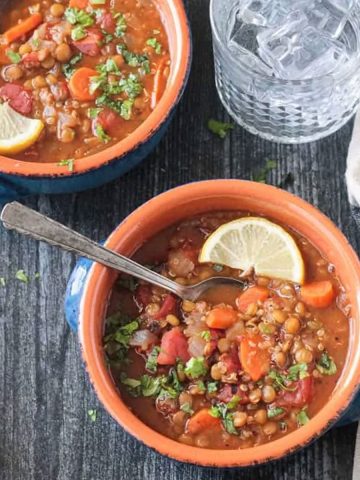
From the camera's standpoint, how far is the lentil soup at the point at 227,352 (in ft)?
10.2

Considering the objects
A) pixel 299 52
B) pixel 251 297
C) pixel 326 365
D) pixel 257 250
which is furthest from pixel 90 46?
pixel 326 365

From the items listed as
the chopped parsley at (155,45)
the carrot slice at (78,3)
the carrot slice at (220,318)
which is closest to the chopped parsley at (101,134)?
the chopped parsley at (155,45)

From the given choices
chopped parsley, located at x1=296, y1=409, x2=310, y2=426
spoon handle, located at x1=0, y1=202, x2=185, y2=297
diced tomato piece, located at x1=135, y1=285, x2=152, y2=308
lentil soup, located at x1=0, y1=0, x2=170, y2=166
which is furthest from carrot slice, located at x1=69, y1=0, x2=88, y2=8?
chopped parsley, located at x1=296, y1=409, x2=310, y2=426

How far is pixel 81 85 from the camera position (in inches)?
138

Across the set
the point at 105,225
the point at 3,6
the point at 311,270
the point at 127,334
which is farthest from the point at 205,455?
the point at 3,6

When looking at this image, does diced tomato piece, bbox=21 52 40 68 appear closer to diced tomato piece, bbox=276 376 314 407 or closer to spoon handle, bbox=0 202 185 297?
spoon handle, bbox=0 202 185 297

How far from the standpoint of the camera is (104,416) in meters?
3.43

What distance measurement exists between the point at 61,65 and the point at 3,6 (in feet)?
1.11

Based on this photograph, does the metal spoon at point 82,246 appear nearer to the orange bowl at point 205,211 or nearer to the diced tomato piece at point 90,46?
the orange bowl at point 205,211

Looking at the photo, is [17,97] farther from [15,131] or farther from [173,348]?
[173,348]

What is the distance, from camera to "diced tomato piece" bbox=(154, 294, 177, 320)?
3.19 meters

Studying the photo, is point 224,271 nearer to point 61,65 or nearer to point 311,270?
point 311,270

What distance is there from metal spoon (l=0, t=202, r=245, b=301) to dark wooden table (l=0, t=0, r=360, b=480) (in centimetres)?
47

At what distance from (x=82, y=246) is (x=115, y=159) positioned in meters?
0.37
